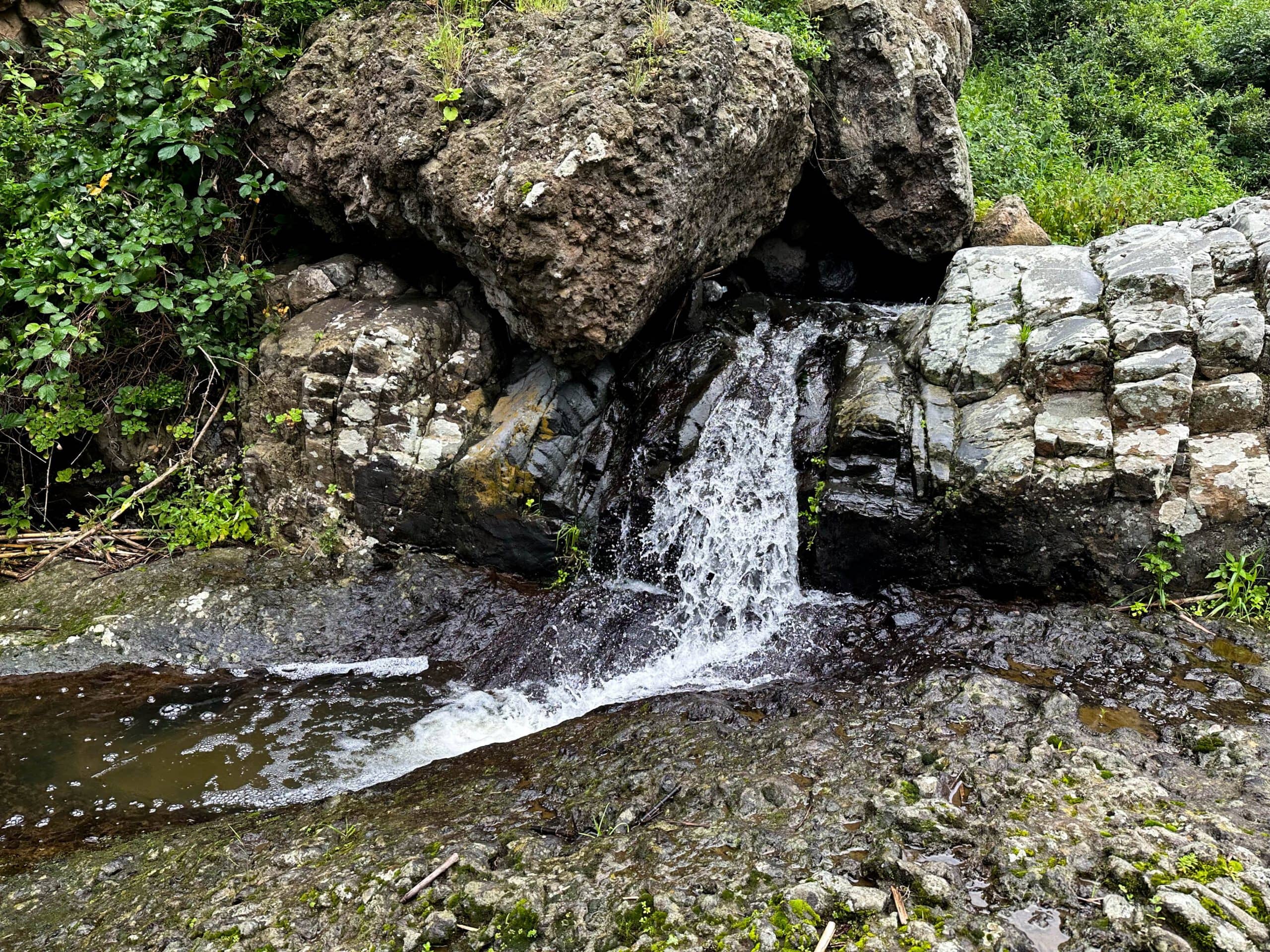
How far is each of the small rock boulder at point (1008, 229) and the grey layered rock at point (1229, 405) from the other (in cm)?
311

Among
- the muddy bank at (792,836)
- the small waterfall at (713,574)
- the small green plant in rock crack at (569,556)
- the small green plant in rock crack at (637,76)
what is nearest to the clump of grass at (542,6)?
the small green plant in rock crack at (637,76)

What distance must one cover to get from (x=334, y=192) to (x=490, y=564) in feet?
11.2

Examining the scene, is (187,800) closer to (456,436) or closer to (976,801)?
(456,436)

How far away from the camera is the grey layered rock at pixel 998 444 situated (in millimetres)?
5008

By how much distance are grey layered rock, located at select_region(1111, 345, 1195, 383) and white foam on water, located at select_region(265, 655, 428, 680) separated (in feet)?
17.1

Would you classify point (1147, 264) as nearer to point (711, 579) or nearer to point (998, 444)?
point (998, 444)

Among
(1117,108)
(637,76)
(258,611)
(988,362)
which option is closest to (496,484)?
(258,611)

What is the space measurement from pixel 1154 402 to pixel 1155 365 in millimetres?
262

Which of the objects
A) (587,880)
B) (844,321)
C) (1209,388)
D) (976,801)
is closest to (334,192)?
(844,321)

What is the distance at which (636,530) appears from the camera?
19.9 feet

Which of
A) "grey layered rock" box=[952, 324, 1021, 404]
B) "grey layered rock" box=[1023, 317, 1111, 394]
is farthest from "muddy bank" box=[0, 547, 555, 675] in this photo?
"grey layered rock" box=[1023, 317, 1111, 394]

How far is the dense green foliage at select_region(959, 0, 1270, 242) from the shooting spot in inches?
335

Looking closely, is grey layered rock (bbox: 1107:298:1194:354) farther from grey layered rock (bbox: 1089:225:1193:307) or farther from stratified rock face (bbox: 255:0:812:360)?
stratified rock face (bbox: 255:0:812:360)

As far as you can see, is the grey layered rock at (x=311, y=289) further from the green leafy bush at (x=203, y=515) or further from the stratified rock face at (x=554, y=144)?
the green leafy bush at (x=203, y=515)
